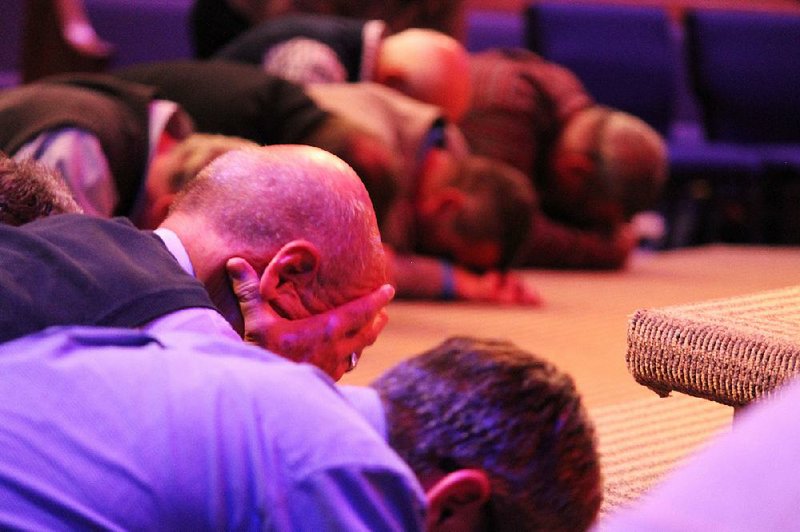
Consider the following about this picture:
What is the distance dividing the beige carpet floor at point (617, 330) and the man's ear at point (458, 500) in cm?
32

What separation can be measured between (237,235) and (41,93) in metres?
0.73

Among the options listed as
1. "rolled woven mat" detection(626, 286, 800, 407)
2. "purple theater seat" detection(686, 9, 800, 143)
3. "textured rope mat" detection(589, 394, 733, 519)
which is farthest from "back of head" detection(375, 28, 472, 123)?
"rolled woven mat" detection(626, 286, 800, 407)

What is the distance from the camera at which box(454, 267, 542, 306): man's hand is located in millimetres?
2027

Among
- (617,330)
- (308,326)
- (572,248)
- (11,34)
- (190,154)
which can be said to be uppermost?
(308,326)

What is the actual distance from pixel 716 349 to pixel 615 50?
2.42 m

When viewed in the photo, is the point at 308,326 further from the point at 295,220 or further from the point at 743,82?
the point at 743,82

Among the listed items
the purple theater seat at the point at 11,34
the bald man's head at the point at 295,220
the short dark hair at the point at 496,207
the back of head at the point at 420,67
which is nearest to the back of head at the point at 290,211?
the bald man's head at the point at 295,220

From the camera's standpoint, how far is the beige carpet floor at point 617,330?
1.05 m

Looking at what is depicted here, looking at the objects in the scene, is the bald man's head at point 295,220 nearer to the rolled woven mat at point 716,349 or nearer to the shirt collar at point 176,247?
the shirt collar at point 176,247

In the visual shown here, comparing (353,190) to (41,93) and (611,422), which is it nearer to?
(611,422)

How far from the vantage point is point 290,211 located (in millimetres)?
748

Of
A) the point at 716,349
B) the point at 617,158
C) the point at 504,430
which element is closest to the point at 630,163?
the point at 617,158

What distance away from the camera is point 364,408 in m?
0.54

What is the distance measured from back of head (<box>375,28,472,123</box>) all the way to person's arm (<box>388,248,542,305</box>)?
0.33 meters
